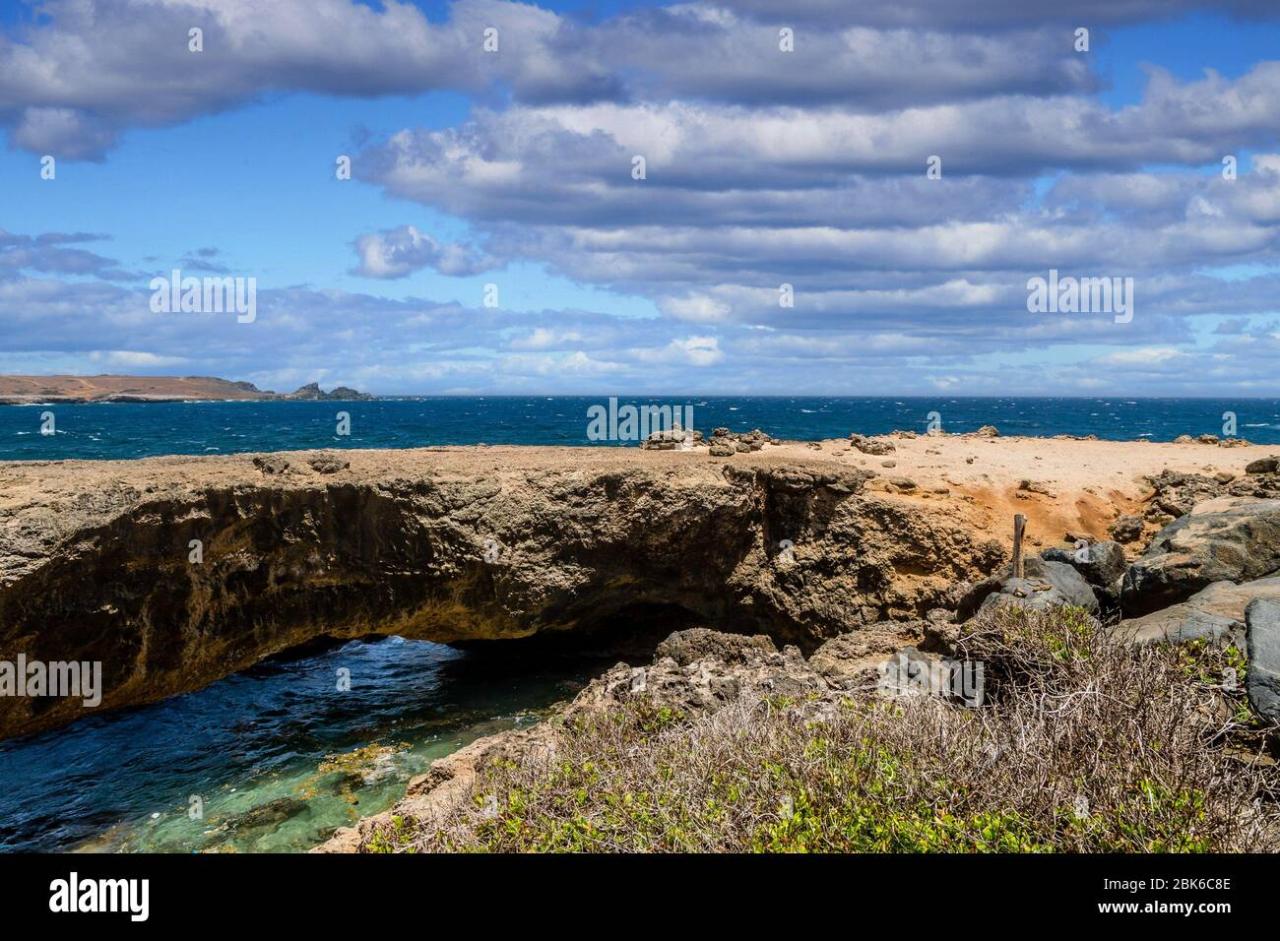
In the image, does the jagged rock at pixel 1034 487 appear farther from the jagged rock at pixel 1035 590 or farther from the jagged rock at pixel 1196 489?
the jagged rock at pixel 1035 590

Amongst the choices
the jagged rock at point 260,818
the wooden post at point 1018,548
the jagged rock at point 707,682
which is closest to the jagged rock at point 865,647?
the jagged rock at point 707,682

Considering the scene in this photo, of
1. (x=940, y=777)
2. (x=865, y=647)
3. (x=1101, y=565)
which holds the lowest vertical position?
(x=865, y=647)

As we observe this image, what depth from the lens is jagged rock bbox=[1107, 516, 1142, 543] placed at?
15406 mm

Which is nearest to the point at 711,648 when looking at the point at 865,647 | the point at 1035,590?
the point at 865,647

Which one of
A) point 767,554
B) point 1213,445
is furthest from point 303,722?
point 1213,445

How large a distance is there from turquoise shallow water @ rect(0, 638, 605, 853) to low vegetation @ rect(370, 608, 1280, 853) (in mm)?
3701

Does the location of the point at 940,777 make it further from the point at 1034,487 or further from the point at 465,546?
the point at 1034,487

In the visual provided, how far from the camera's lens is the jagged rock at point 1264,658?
7.02 meters

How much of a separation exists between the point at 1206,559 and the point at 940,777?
6.98m

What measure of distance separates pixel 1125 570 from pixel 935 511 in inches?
113

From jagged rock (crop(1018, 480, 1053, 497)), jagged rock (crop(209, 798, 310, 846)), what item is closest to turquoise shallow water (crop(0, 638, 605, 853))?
jagged rock (crop(209, 798, 310, 846))

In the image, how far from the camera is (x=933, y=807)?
6223 millimetres

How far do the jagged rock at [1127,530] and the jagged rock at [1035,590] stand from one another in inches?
123

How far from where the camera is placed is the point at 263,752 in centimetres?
1297
